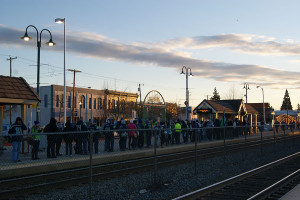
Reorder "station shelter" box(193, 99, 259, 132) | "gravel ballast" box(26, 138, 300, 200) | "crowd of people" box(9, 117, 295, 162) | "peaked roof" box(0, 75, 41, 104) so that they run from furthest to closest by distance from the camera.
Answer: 1. "station shelter" box(193, 99, 259, 132)
2. "peaked roof" box(0, 75, 41, 104)
3. "gravel ballast" box(26, 138, 300, 200)
4. "crowd of people" box(9, 117, 295, 162)

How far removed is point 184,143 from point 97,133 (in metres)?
5.36

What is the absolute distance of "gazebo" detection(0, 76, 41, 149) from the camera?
17.5 metres

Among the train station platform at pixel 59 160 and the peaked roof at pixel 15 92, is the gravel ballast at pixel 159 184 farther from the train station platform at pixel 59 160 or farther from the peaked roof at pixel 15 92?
the peaked roof at pixel 15 92

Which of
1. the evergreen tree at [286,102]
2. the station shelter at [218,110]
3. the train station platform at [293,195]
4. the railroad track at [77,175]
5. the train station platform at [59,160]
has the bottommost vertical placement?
the train station platform at [293,195]

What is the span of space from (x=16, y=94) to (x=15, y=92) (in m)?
0.16

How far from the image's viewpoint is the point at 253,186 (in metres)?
11.2

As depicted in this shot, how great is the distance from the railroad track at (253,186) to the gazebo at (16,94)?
11108mm

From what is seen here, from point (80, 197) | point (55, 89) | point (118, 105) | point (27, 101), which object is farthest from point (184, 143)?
point (118, 105)

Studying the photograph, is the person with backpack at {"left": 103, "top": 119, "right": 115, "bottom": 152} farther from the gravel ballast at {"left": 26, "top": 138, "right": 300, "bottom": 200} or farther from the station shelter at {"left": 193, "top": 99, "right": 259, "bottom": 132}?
the station shelter at {"left": 193, "top": 99, "right": 259, "bottom": 132}

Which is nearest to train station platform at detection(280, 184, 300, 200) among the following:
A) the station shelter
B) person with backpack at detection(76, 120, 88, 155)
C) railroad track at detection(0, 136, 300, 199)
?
railroad track at detection(0, 136, 300, 199)

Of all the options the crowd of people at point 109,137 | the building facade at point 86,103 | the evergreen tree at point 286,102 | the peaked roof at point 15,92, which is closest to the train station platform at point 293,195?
the crowd of people at point 109,137

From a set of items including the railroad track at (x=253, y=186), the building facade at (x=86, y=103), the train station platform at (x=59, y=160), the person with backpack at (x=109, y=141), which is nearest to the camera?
the train station platform at (x=59, y=160)

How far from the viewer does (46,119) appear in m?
66.3

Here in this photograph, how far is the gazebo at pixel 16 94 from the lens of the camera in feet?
57.3
